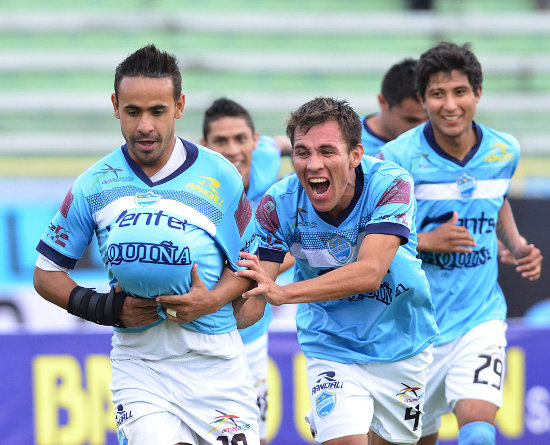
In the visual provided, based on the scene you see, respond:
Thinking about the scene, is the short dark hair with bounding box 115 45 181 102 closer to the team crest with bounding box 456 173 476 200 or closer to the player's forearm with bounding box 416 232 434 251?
the player's forearm with bounding box 416 232 434 251

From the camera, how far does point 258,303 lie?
4227 mm

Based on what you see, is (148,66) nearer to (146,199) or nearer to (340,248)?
(146,199)

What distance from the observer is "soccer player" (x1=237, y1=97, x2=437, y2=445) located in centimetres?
400

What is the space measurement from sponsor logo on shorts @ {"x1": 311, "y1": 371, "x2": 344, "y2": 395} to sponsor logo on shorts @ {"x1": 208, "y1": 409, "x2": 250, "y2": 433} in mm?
559

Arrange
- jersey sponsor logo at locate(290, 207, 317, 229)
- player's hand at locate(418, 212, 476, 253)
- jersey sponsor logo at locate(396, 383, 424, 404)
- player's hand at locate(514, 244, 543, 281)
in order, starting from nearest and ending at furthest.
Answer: jersey sponsor logo at locate(290, 207, 317, 229) → jersey sponsor logo at locate(396, 383, 424, 404) → player's hand at locate(418, 212, 476, 253) → player's hand at locate(514, 244, 543, 281)

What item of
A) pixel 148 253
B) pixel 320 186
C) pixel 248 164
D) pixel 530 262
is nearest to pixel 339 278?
pixel 320 186

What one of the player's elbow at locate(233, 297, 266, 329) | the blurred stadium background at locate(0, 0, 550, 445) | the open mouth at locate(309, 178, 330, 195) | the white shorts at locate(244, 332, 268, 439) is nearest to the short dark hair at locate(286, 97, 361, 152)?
the open mouth at locate(309, 178, 330, 195)

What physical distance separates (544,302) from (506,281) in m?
0.38

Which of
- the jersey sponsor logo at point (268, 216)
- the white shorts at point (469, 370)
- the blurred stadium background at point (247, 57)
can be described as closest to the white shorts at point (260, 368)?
the white shorts at point (469, 370)

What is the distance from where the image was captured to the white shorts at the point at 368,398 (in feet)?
13.9

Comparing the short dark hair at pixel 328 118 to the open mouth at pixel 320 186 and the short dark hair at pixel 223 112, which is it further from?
the short dark hair at pixel 223 112

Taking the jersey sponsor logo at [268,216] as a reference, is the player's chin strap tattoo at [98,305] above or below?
below

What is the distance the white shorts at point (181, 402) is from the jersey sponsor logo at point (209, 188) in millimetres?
681

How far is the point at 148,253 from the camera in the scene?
3.68 metres
